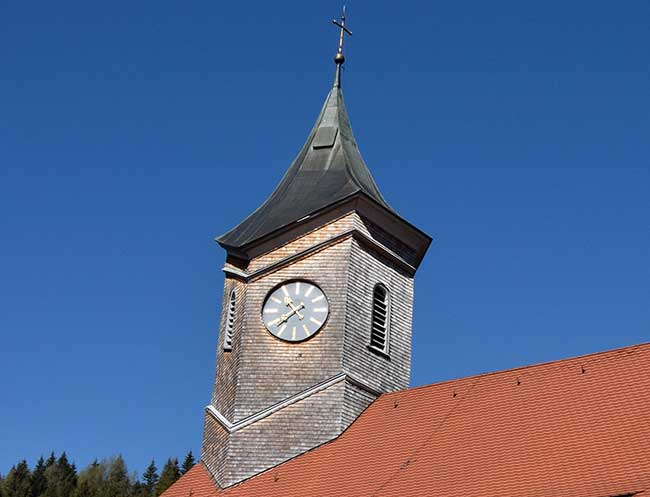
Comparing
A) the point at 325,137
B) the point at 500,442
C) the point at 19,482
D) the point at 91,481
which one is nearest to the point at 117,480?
the point at 91,481

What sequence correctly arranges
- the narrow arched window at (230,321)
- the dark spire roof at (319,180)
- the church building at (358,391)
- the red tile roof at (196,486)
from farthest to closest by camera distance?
the dark spire roof at (319,180), the narrow arched window at (230,321), the red tile roof at (196,486), the church building at (358,391)

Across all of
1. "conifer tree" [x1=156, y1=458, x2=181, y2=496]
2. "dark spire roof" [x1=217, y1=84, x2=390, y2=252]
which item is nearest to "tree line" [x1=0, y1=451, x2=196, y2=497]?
"conifer tree" [x1=156, y1=458, x2=181, y2=496]

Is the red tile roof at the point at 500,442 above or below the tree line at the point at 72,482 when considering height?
below

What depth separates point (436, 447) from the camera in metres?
22.4

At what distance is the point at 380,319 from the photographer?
27.2m

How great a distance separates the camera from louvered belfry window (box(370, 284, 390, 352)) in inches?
1060

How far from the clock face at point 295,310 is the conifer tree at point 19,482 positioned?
38.3m

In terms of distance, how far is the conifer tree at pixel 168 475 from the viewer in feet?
189

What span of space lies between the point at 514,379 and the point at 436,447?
2.55 metres

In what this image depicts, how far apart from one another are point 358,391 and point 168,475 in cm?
3640

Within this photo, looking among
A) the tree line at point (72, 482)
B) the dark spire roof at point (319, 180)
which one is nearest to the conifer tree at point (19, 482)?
the tree line at point (72, 482)

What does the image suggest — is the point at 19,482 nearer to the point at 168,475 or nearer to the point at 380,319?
the point at 168,475

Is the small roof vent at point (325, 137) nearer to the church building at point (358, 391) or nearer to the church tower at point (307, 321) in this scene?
the church building at point (358, 391)

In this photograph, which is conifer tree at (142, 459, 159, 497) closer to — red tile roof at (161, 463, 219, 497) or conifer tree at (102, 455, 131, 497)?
conifer tree at (102, 455, 131, 497)
